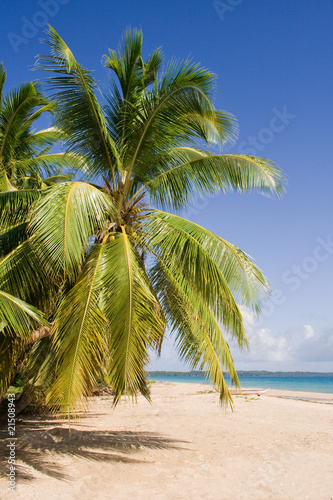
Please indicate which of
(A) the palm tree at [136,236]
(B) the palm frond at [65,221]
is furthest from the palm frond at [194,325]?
(B) the palm frond at [65,221]

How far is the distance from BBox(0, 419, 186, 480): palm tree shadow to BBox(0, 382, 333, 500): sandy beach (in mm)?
18

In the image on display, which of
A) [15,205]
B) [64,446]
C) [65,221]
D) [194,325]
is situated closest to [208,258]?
[194,325]

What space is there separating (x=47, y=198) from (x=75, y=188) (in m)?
0.44

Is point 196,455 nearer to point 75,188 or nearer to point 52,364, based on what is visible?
point 52,364

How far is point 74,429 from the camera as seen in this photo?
30.9 ft

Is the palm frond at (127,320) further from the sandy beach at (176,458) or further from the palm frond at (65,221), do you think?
the sandy beach at (176,458)

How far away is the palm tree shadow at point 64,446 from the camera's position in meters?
6.40

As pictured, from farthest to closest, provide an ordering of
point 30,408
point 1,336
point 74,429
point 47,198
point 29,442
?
1. point 30,408
2. point 74,429
3. point 29,442
4. point 1,336
5. point 47,198

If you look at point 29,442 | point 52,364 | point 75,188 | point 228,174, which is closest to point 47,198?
point 75,188

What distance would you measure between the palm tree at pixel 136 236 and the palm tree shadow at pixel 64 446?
1290mm

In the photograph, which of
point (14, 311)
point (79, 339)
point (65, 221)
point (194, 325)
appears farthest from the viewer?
point (194, 325)

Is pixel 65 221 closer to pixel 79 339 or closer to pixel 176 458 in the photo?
pixel 79 339

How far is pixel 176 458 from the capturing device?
730 centimetres

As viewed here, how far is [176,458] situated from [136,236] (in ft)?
13.1
